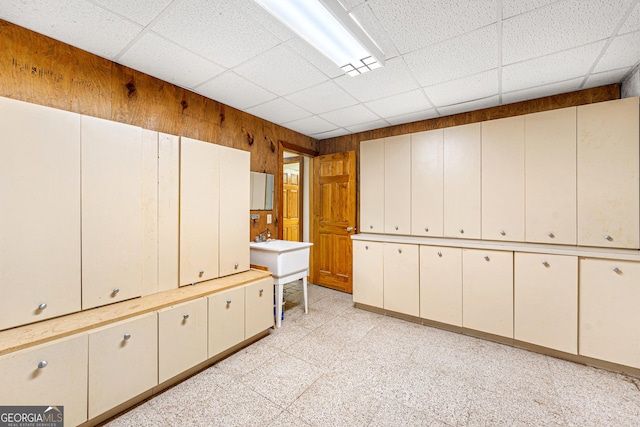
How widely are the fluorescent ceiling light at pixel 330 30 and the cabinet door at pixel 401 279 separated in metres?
2.17

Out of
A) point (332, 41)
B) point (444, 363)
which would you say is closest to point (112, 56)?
point (332, 41)

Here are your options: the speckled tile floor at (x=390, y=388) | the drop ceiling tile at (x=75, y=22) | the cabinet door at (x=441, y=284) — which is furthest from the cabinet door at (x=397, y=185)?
the drop ceiling tile at (x=75, y=22)

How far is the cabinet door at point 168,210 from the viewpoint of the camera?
2236mm

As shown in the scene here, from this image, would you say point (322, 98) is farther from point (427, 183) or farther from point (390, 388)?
point (390, 388)

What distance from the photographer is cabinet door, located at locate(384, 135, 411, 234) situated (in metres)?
3.52

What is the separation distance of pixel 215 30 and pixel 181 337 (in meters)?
2.36

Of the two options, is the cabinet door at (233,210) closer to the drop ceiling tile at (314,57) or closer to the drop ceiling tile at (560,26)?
the drop ceiling tile at (314,57)

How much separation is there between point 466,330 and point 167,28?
13.1 ft

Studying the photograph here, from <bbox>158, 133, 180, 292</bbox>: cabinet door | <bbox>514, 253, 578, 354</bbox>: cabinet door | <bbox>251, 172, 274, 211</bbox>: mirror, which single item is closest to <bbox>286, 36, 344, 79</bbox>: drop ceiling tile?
<bbox>158, 133, 180, 292</bbox>: cabinet door

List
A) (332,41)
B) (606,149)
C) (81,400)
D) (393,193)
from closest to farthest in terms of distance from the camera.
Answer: (81,400), (332,41), (606,149), (393,193)

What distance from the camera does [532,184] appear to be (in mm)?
2705

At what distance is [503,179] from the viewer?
2.87 meters

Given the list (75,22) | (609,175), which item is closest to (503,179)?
(609,175)

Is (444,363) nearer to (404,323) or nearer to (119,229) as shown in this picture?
(404,323)
